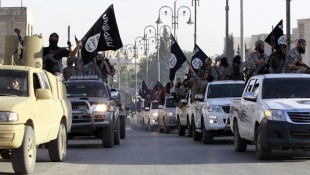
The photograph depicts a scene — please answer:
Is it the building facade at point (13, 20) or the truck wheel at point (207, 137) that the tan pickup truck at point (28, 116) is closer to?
the truck wheel at point (207, 137)

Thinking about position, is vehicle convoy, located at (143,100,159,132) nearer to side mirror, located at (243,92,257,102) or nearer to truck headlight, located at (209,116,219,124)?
truck headlight, located at (209,116,219,124)

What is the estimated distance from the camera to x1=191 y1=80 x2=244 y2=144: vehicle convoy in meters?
23.2

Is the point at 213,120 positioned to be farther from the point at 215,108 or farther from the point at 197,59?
the point at 197,59

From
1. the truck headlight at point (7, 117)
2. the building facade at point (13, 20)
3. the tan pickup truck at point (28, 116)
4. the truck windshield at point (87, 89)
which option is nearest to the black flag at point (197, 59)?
the truck windshield at point (87, 89)

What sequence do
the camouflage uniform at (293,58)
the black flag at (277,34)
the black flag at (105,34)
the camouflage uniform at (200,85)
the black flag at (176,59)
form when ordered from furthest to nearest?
the black flag at (176,59)
the black flag at (105,34)
the black flag at (277,34)
the camouflage uniform at (200,85)
the camouflage uniform at (293,58)

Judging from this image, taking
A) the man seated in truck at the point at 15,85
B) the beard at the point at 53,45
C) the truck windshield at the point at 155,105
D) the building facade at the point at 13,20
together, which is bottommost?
the truck windshield at the point at 155,105

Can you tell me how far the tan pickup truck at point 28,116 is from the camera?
1292 cm

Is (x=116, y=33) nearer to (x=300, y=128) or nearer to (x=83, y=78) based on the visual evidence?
(x=83, y=78)

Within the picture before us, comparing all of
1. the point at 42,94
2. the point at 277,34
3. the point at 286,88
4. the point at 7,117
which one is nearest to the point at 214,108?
the point at 277,34

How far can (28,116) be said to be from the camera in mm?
13531

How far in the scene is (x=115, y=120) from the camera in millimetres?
23516

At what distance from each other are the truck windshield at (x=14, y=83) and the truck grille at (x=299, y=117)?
16.9ft

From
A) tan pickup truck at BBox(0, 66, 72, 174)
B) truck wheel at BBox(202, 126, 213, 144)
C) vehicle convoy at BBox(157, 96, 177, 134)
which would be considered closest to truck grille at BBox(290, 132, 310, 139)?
tan pickup truck at BBox(0, 66, 72, 174)

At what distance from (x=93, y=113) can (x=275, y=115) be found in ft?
23.5
